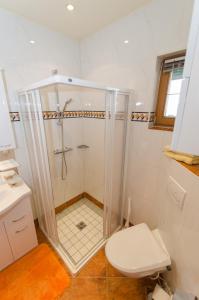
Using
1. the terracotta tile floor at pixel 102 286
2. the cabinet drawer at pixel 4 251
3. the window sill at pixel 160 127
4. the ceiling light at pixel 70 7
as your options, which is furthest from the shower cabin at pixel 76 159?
the ceiling light at pixel 70 7

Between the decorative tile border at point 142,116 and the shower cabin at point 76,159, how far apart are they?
0.30ft

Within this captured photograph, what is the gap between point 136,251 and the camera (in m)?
1.16

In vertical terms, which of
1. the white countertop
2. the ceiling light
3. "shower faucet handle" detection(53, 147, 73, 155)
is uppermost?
the ceiling light

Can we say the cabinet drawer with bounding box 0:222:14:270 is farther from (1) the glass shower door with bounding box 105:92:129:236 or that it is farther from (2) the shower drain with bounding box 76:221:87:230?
(1) the glass shower door with bounding box 105:92:129:236

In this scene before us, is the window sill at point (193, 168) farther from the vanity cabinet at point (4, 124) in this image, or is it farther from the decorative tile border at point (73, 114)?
the vanity cabinet at point (4, 124)

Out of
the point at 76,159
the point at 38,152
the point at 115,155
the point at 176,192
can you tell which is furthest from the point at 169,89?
the point at 76,159

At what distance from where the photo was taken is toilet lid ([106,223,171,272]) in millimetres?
1049

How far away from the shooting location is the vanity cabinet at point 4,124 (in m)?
1.33

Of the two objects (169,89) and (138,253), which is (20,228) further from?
(169,89)

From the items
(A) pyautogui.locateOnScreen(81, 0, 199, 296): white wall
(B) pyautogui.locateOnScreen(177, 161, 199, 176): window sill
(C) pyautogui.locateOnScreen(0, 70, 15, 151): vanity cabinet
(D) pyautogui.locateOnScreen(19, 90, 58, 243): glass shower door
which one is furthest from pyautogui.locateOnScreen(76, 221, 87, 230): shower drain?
(B) pyautogui.locateOnScreen(177, 161, 199, 176): window sill

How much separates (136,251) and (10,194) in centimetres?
128

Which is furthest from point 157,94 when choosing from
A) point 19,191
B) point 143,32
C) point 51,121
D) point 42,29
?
point 19,191

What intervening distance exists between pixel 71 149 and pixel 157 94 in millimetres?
1343

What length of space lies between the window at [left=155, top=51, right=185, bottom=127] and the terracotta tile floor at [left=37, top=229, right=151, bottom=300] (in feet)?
5.26
